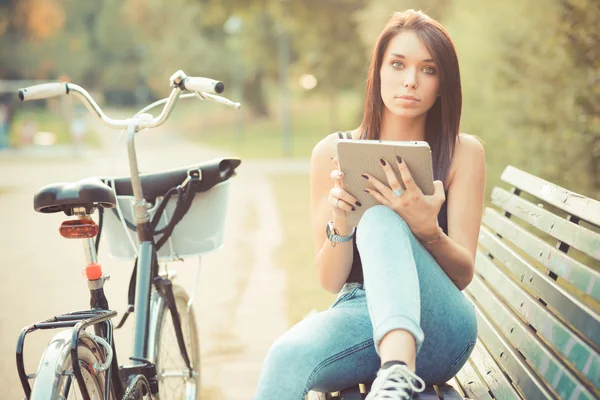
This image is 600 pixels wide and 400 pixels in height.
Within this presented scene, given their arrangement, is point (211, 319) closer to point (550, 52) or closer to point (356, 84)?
point (550, 52)

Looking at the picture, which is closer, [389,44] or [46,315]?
[389,44]

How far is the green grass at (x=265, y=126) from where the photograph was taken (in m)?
34.1

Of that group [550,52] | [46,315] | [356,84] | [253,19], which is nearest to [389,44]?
[46,315]

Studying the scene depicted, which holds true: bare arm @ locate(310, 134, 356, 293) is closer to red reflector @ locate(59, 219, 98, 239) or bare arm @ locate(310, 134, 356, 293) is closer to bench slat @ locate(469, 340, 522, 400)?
bench slat @ locate(469, 340, 522, 400)

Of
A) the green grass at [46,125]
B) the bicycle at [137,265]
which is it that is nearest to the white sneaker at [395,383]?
the bicycle at [137,265]

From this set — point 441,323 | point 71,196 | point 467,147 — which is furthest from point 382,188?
point 71,196

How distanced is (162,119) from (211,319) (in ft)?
10.3

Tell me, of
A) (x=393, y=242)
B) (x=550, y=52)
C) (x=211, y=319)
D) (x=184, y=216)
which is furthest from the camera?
(x=550, y=52)

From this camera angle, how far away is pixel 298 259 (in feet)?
27.4

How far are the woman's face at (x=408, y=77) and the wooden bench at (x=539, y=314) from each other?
22.9 inches

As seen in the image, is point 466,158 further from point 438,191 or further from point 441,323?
point 441,323

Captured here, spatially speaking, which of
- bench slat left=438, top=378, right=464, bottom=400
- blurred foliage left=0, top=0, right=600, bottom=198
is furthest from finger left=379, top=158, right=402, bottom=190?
blurred foliage left=0, top=0, right=600, bottom=198

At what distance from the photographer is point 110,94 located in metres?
69.9

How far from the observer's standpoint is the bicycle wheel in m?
3.29
